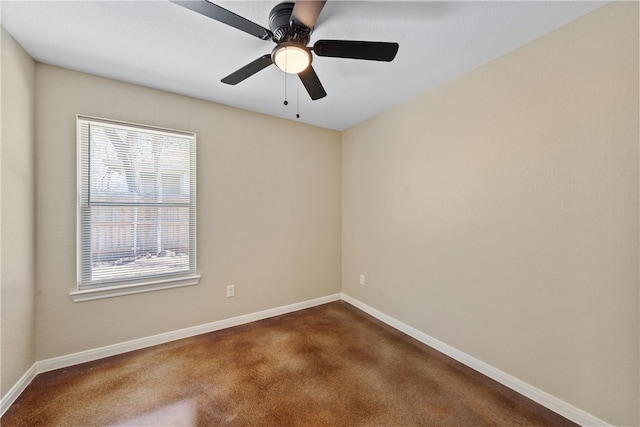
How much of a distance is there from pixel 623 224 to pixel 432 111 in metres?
1.55

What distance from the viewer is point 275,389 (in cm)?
179

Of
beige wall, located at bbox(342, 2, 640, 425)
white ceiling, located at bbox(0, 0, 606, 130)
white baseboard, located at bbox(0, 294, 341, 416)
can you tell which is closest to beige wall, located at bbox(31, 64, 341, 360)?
white baseboard, located at bbox(0, 294, 341, 416)

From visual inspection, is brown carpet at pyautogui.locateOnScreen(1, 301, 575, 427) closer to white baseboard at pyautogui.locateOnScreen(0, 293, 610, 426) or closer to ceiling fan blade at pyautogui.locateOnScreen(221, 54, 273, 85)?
white baseboard at pyautogui.locateOnScreen(0, 293, 610, 426)

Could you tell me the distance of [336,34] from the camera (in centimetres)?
166

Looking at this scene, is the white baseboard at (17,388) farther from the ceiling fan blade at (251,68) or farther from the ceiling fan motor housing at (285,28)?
the ceiling fan motor housing at (285,28)

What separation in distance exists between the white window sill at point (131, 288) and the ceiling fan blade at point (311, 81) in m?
2.08

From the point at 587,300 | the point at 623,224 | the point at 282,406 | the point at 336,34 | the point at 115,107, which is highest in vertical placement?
the point at 336,34

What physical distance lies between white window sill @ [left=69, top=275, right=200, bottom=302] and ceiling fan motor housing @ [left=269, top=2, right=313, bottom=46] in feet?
7.39

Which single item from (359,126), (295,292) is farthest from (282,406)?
(359,126)

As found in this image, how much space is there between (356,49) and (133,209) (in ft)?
7.45

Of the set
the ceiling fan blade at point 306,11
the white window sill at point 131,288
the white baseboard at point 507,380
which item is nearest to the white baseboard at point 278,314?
the white baseboard at point 507,380

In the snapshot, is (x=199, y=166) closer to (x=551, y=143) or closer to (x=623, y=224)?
(x=551, y=143)

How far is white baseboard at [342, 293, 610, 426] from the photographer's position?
150cm

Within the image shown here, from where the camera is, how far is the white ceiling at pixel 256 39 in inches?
56.6
